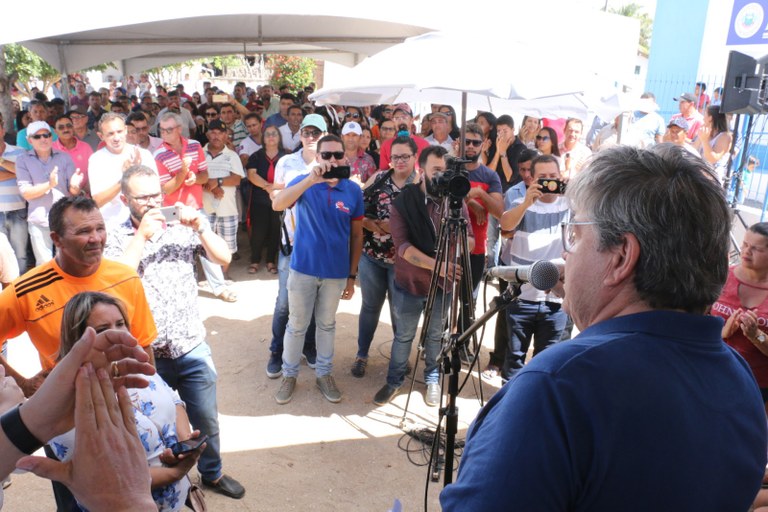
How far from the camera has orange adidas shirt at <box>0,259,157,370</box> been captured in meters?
2.35

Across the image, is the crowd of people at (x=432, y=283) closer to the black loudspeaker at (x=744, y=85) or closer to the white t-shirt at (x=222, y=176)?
the white t-shirt at (x=222, y=176)

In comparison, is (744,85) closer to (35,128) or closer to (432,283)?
(432,283)

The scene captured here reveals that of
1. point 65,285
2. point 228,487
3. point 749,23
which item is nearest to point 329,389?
point 228,487

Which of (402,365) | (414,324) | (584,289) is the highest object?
(584,289)

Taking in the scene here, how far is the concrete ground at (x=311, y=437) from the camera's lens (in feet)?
10.7

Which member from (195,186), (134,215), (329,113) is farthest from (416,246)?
(329,113)

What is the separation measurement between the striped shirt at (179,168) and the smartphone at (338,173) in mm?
2107

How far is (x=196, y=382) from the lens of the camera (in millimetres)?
2973

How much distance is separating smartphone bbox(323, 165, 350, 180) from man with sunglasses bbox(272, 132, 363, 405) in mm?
46

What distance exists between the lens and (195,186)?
5.65 m

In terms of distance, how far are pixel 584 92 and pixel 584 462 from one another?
2.93 m

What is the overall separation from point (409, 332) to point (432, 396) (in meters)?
0.53

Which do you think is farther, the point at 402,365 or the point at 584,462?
the point at 402,365

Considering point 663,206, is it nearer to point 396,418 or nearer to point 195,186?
point 396,418
